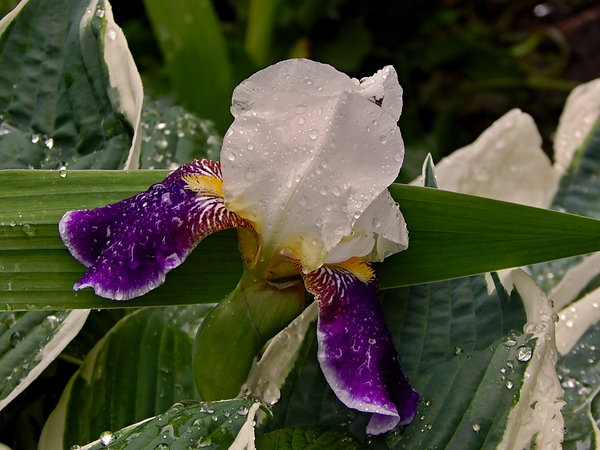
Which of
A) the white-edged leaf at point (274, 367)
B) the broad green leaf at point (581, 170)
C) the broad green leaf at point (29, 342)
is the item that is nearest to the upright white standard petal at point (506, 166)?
the broad green leaf at point (581, 170)

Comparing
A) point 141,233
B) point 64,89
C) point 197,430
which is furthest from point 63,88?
point 197,430

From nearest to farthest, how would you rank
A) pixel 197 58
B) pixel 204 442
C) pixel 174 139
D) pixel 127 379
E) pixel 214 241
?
1. pixel 204 442
2. pixel 214 241
3. pixel 127 379
4. pixel 174 139
5. pixel 197 58

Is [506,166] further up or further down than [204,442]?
further down

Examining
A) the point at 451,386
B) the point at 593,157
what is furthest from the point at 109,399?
the point at 593,157

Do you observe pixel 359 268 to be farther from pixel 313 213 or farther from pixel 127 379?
pixel 127 379

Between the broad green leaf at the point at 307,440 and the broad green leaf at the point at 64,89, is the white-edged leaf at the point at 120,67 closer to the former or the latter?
the broad green leaf at the point at 64,89

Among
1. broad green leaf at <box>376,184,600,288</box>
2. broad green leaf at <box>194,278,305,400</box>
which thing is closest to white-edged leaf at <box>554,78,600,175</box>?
broad green leaf at <box>376,184,600,288</box>

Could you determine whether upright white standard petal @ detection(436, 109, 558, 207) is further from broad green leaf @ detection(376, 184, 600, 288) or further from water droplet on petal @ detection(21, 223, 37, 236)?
water droplet on petal @ detection(21, 223, 37, 236)
